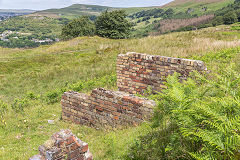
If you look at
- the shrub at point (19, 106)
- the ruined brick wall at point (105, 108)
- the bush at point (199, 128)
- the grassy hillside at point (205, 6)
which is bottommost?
the shrub at point (19, 106)

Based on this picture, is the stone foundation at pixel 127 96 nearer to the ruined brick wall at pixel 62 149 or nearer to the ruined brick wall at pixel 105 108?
the ruined brick wall at pixel 105 108

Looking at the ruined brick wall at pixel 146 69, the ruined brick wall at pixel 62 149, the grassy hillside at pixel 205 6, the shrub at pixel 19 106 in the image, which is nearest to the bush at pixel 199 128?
the ruined brick wall at pixel 62 149

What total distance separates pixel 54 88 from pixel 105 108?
6849mm

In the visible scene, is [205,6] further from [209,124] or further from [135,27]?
[209,124]

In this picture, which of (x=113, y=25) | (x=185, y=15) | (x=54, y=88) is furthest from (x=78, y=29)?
(x=185, y=15)

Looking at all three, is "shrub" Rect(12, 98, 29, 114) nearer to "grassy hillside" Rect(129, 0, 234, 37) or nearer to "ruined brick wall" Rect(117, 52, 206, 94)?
"ruined brick wall" Rect(117, 52, 206, 94)

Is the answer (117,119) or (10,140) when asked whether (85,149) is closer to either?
(117,119)

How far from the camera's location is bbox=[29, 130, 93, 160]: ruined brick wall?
261 cm

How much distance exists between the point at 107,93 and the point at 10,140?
2.77 m

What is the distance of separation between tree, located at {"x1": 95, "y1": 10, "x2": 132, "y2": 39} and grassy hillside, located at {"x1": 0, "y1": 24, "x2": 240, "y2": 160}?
44.7 feet

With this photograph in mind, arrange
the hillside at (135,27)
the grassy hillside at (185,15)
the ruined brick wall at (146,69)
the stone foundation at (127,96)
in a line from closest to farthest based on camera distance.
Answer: the stone foundation at (127,96) < the ruined brick wall at (146,69) < the hillside at (135,27) < the grassy hillside at (185,15)

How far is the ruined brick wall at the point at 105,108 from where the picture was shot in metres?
4.16

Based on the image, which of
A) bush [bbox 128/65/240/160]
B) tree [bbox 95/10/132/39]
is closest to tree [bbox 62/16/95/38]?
tree [bbox 95/10/132/39]

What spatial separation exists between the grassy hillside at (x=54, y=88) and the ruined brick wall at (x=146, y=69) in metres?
1.39
